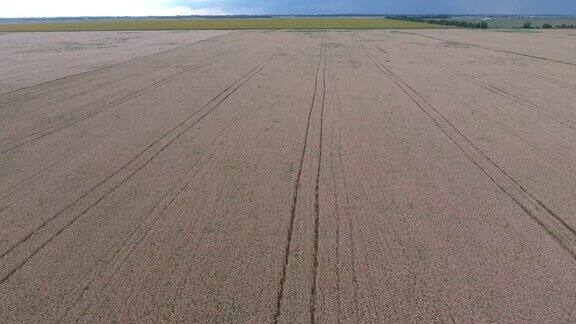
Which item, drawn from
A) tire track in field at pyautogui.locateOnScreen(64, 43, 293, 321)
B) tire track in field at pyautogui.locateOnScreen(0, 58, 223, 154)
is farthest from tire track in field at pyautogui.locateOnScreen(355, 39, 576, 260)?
tire track in field at pyautogui.locateOnScreen(0, 58, 223, 154)

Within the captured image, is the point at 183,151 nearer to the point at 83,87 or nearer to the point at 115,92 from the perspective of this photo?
the point at 115,92

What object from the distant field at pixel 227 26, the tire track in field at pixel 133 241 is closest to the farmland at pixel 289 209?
the tire track in field at pixel 133 241

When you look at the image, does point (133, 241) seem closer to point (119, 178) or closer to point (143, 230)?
point (143, 230)

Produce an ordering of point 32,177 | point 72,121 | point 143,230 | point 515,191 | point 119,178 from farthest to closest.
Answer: point 72,121, point 32,177, point 119,178, point 515,191, point 143,230

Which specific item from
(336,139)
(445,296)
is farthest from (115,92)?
(445,296)

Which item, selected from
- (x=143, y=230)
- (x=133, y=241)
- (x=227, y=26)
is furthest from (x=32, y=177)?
(x=227, y=26)

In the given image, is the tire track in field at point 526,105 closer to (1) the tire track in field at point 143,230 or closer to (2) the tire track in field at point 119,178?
(1) the tire track in field at point 143,230

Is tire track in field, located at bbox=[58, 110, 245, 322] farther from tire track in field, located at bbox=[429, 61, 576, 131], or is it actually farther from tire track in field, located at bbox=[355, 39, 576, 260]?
tire track in field, located at bbox=[429, 61, 576, 131]
